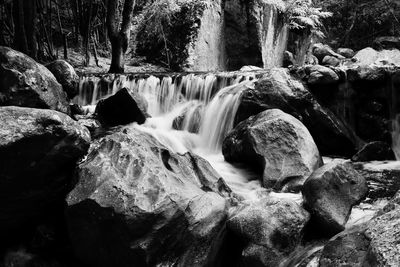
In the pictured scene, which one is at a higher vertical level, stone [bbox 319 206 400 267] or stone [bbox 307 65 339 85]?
stone [bbox 307 65 339 85]

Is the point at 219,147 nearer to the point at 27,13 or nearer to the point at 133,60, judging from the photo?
the point at 27,13

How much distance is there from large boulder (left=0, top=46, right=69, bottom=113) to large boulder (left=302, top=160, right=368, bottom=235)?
4.69 m

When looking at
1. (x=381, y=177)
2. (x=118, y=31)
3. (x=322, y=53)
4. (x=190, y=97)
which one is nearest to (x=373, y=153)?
(x=381, y=177)

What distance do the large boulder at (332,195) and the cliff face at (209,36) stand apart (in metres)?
9.92

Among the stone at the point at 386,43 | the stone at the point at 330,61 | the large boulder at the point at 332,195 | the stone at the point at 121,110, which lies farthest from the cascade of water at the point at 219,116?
the stone at the point at 386,43

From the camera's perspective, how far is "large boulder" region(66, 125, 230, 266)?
12.3ft

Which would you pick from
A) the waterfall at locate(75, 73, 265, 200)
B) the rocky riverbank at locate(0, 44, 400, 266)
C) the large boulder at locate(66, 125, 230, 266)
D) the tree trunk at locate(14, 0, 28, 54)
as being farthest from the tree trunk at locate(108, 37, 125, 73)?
the large boulder at locate(66, 125, 230, 266)

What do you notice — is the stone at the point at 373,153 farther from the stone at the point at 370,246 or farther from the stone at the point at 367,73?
the stone at the point at 370,246

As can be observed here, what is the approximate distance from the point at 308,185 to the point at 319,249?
0.78 metres

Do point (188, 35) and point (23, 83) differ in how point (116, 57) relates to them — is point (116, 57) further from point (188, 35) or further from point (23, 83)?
point (23, 83)

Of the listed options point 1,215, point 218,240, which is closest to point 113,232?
point 218,240

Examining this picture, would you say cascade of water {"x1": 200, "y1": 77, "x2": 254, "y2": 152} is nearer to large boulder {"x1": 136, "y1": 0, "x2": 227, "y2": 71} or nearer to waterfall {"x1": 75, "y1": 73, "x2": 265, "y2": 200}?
waterfall {"x1": 75, "y1": 73, "x2": 265, "y2": 200}

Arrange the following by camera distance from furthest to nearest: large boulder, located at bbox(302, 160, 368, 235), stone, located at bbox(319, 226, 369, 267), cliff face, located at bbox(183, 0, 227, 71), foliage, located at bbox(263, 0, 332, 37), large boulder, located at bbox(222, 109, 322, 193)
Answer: foliage, located at bbox(263, 0, 332, 37), cliff face, located at bbox(183, 0, 227, 71), large boulder, located at bbox(222, 109, 322, 193), large boulder, located at bbox(302, 160, 368, 235), stone, located at bbox(319, 226, 369, 267)

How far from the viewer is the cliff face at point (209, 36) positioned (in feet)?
46.5
